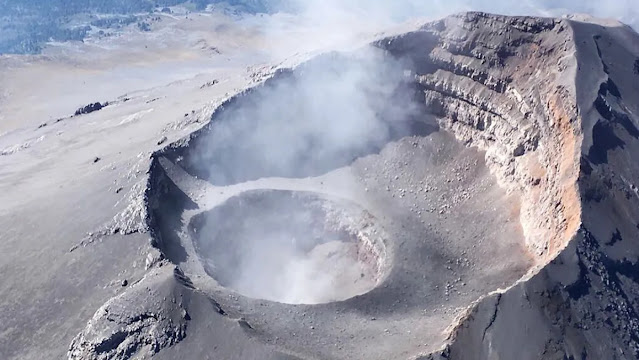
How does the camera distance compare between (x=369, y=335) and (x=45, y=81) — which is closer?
(x=369, y=335)

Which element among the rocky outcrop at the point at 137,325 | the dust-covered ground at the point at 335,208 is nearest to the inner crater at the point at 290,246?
the dust-covered ground at the point at 335,208

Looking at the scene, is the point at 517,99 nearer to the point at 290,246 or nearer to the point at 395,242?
the point at 395,242

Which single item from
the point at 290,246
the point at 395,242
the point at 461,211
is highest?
the point at 395,242

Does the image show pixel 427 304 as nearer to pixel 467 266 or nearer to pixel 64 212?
pixel 467 266

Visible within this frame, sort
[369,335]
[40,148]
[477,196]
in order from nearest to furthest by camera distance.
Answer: [369,335] → [477,196] → [40,148]

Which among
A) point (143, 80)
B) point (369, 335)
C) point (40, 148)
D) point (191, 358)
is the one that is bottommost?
point (143, 80)

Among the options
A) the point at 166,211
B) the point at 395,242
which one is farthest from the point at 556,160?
the point at 166,211

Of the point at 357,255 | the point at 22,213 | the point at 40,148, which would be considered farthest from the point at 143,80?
the point at 357,255

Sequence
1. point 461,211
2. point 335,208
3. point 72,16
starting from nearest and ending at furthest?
point 461,211, point 335,208, point 72,16
